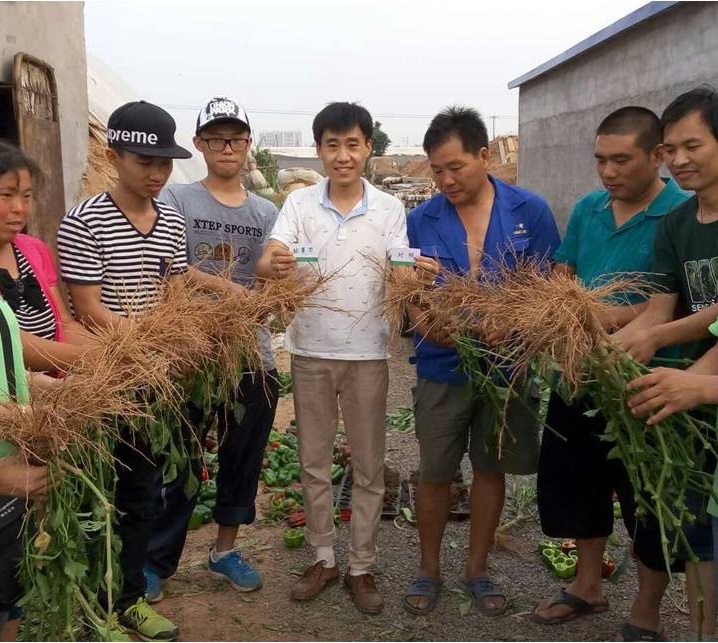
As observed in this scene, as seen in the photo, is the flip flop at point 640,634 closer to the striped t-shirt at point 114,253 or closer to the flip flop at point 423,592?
the flip flop at point 423,592

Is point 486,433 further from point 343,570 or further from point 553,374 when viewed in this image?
point 343,570

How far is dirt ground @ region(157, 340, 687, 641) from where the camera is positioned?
9.13 ft

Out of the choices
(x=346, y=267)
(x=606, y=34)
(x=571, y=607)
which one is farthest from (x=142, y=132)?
(x=606, y=34)

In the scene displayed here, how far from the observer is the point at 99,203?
2.52 meters

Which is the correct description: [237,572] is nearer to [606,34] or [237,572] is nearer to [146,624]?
[146,624]

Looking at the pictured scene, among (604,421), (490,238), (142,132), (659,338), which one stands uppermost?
(142,132)

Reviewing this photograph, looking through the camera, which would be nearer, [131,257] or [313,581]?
[131,257]

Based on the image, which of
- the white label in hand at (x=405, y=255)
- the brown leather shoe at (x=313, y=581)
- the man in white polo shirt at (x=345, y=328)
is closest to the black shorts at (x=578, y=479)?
the man in white polo shirt at (x=345, y=328)

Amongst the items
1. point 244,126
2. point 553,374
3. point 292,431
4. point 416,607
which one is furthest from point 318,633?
point 292,431

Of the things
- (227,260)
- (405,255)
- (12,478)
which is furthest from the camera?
(227,260)

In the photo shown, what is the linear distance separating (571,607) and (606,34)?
300 inches

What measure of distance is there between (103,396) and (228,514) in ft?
4.36

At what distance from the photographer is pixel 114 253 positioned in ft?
8.20

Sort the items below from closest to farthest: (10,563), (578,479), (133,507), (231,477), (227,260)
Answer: (10,563) → (133,507) → (578,479) → (227,260) → (231,477)
